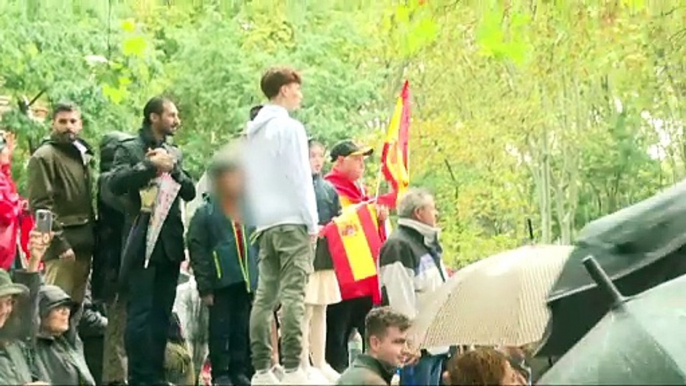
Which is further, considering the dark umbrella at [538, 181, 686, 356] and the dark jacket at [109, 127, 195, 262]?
the dark jacket at [109, 127, 195, 262]

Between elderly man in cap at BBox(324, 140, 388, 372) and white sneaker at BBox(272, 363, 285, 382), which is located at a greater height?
elderly man in cap at BBox(324, 140, 388, 372)

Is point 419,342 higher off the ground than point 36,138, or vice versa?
point 36,138

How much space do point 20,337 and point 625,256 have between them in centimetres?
304

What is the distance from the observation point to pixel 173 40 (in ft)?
76.6

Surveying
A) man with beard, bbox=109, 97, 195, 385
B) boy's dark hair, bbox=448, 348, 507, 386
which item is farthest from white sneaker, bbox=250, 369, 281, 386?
boy's dark hair, bbox=448, 348, 507, 386

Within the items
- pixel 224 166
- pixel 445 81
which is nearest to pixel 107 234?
pixel 224 166

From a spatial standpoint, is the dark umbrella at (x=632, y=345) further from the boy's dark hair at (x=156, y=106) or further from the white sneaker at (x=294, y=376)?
the boy's dark hair at (x=156, y=106)

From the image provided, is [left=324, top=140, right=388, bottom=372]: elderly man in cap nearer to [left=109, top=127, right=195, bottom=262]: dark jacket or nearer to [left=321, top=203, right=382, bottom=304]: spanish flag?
[left=321, top=203, right=382, bottom=304]: spanish flag

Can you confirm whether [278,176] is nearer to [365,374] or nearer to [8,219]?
[8,219]

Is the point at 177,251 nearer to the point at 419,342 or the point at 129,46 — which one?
the point at 419,342

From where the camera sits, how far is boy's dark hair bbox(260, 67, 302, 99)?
9.18 m

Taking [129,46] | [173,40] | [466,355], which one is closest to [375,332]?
[466,355]

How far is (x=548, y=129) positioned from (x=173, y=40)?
9424 millimetres

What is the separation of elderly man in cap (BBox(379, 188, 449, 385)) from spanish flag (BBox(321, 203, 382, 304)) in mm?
375
